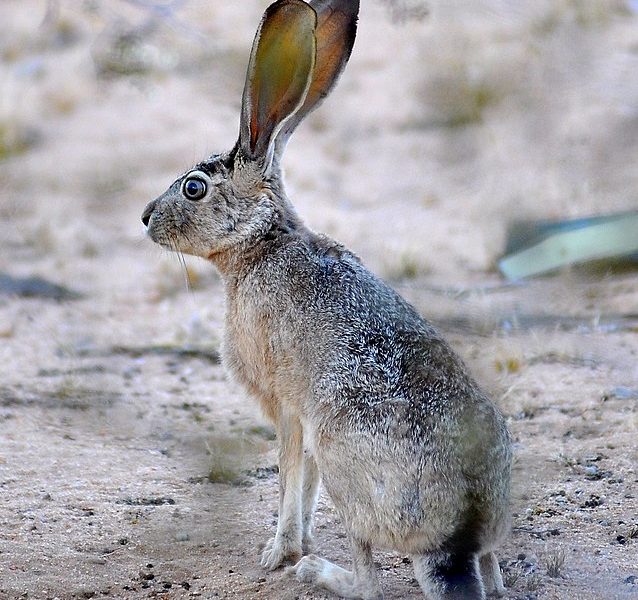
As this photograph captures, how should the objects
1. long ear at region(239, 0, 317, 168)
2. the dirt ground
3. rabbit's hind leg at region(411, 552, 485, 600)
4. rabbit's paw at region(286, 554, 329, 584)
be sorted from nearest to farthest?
rabbit's hind leg at region(411, 552, 485, 600) < rabbit's paw at region(286, 554, 329, 584) < long ear at region(239, 0, 317, 168) < the dirt ground

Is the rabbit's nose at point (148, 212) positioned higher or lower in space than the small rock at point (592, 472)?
higher

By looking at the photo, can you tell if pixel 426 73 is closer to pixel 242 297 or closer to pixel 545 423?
pixel 545 423

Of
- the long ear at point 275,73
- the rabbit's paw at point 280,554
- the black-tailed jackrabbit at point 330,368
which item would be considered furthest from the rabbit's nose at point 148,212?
the rabbit's paw at point 280,554

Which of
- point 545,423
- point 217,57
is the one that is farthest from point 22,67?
point 545,423

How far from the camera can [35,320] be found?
7812 mm

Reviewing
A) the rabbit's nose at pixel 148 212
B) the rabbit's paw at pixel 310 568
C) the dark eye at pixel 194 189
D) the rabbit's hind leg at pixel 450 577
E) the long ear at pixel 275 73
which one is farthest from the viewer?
the rabbit's nose at pixel 148 212

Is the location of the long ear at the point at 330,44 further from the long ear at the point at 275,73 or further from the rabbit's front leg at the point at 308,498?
the rabbit's front leg at the point at 308,498

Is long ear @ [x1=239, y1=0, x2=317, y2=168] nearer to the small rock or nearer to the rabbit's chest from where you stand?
the rabbit's chest

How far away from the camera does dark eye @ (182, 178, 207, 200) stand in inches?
191

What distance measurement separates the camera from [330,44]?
4980 millimetres

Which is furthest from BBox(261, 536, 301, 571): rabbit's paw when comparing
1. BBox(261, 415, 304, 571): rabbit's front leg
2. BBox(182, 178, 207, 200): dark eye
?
BBox(182, 178, 207, 200): dark eye

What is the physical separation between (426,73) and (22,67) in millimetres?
4754

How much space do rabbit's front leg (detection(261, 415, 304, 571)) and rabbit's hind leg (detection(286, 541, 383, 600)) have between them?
0.08 meters

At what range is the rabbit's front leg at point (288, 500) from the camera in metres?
4.60
